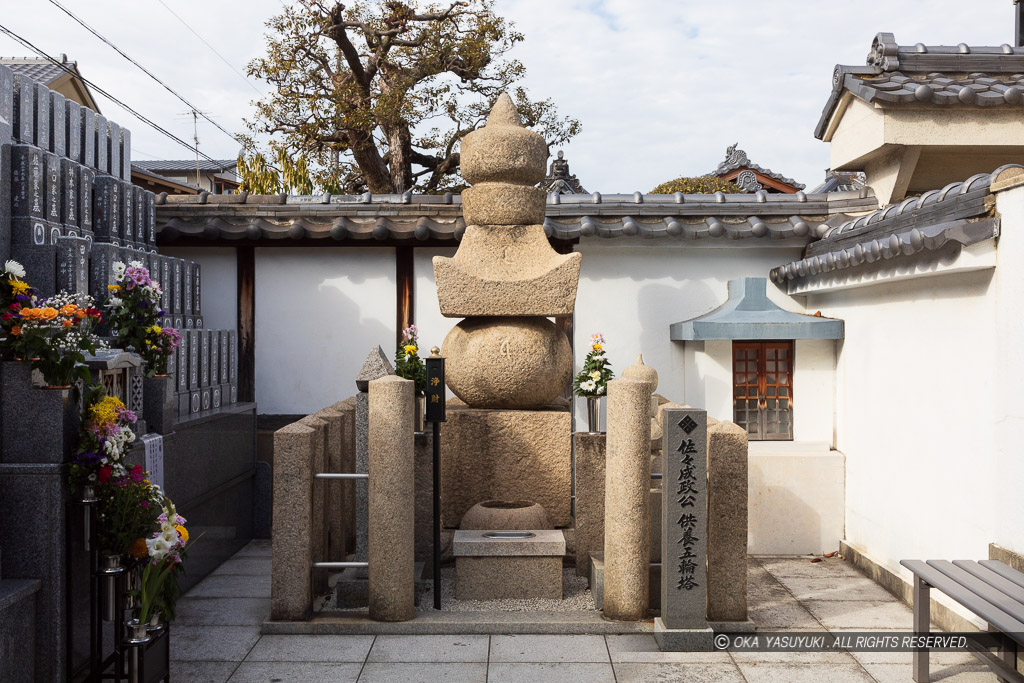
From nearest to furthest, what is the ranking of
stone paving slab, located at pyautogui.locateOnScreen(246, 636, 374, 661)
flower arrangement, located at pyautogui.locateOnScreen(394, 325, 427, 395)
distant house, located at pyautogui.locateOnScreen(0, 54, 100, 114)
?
1. stone paving slab, located at pyautogui.locateOnScreen(246, 636, 374, 661)
2. flower arrangement, located at pyautogui.locateOnScreen(394, 325, 427, 395)
3. distant house, located at pyautogui.locateOnScreen(0, 54, 100, 114)

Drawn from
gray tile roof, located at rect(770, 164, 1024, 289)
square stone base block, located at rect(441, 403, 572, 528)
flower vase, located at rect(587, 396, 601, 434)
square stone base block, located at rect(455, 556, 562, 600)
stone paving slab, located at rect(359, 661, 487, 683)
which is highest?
gray tile roof, located at rect(770, 164, 1024, 289)

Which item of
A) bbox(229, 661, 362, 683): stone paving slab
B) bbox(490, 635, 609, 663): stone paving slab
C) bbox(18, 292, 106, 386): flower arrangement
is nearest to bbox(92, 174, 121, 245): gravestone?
bbox(18, 292, 106, 386): flower arrangement

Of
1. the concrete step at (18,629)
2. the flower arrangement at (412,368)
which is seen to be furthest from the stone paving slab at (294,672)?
the flower arrangement at (412,368)

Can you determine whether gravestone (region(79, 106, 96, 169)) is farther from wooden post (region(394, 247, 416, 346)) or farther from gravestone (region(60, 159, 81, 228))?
wooden post (region(394, 247, 416, 346))

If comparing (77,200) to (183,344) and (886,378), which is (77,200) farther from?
(886,378)

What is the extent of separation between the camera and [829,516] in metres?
8.50

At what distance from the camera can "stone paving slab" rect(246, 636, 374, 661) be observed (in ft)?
18.5

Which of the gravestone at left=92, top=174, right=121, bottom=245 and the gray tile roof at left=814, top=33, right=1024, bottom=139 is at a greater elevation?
the gray tile roof at left=814, top=33, right=1024, bottom=139

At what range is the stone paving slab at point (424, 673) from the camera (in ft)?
17.2

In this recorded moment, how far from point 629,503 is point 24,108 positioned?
17.8ft

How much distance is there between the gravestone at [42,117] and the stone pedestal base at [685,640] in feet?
19.4

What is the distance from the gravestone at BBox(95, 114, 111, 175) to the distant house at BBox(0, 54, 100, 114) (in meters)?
6.02

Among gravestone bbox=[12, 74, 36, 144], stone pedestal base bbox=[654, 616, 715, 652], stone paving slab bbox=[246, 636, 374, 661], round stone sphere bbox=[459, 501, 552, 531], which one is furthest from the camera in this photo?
round stone sphere bbox=[459, 501, 552, 531]

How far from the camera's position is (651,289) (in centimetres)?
956
